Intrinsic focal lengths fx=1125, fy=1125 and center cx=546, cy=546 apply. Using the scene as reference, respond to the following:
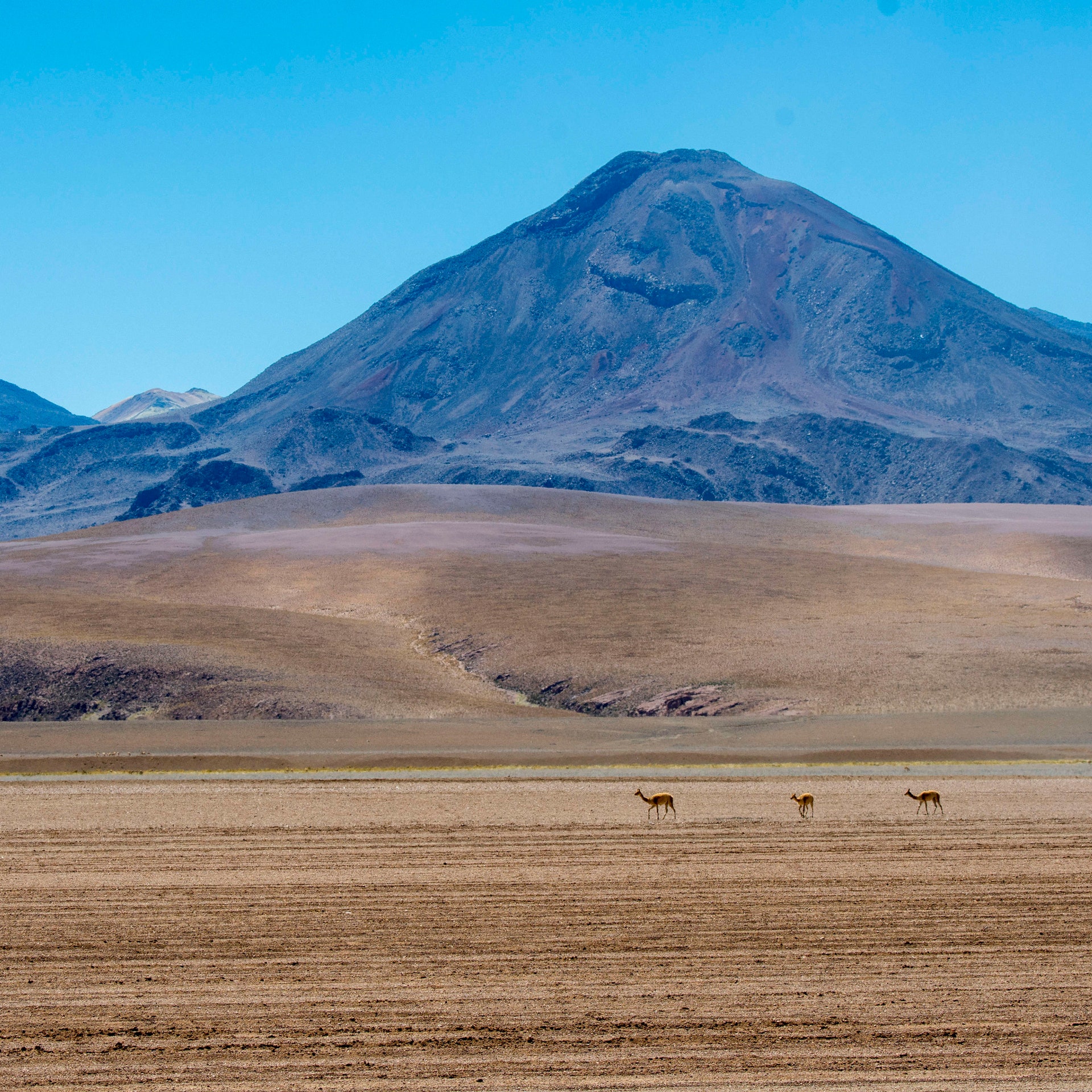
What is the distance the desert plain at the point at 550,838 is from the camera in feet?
30.4

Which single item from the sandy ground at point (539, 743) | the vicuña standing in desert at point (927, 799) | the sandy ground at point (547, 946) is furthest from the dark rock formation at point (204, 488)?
the vicuña standing in desert at point (927, 799)

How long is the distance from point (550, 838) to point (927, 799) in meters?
6.20

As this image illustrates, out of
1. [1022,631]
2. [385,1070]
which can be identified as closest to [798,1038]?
[385,1070]

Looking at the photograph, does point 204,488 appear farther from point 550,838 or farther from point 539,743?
point 550,838

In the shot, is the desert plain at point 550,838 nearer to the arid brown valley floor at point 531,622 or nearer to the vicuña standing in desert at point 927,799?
the arid brown valley floor at point 531,622

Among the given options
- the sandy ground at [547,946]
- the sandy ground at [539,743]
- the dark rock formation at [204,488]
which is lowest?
the sandy ground at [539,743]

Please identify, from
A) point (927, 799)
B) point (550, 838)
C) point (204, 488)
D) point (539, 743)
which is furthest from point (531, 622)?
point (204, 488)

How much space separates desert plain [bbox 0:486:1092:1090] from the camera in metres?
→ 9.26

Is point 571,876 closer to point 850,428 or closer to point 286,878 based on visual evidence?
point 286,878

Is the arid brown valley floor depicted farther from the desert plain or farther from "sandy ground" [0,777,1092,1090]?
"sandy ground" [0,777,1092,1090]

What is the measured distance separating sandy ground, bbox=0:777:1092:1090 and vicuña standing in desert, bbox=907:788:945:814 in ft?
0.94

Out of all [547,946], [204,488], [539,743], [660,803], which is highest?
[204,488]

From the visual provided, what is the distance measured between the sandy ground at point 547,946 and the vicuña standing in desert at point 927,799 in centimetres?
29

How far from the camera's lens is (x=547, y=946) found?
452 inches
